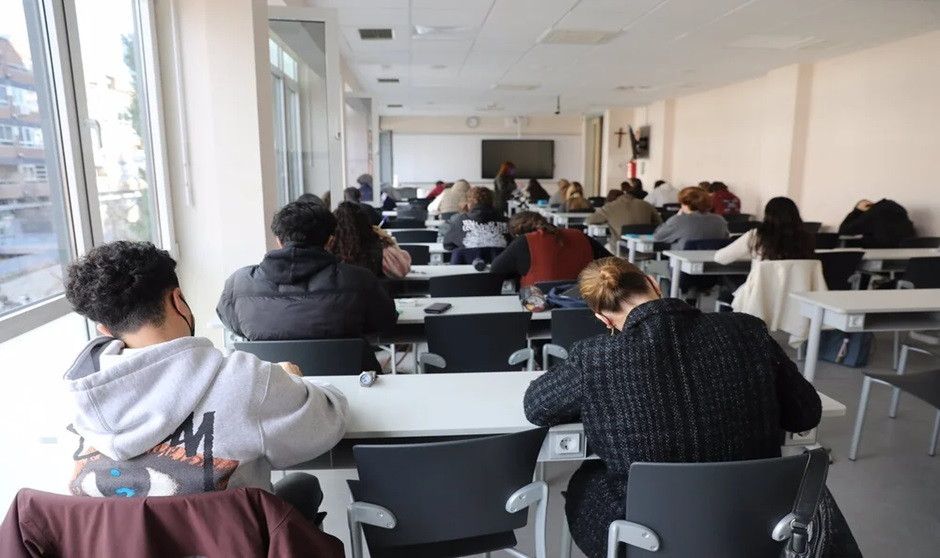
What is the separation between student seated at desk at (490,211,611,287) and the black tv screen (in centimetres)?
1327

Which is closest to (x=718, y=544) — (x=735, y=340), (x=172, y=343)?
(x=735, y=340)

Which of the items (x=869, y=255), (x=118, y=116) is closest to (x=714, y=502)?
(x=118, y=116)

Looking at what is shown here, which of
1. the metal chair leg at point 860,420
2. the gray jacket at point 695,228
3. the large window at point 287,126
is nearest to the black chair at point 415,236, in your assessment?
the large window at point 287,126

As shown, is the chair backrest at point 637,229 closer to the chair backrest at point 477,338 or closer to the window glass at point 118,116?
the chair backrest at point 477,338

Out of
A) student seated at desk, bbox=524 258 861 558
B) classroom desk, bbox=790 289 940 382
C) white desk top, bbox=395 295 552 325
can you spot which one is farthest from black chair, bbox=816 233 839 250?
student seated at desk, bbox=524 258 861 558

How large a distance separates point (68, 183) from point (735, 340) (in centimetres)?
252

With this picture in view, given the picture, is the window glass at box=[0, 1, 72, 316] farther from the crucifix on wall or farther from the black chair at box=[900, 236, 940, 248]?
the crucifix on wall

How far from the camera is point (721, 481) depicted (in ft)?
4.32

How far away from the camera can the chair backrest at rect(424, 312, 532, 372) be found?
2668 millimetres

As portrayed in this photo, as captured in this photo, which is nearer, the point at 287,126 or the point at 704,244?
the point at 704,244

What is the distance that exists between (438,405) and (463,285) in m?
1.81

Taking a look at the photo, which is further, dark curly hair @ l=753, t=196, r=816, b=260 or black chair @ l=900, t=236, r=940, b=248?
black chair @ l=900, t=236, r=940, b=248

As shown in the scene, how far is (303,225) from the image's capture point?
2.39 metres

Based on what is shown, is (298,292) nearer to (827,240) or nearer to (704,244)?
(704,244)
